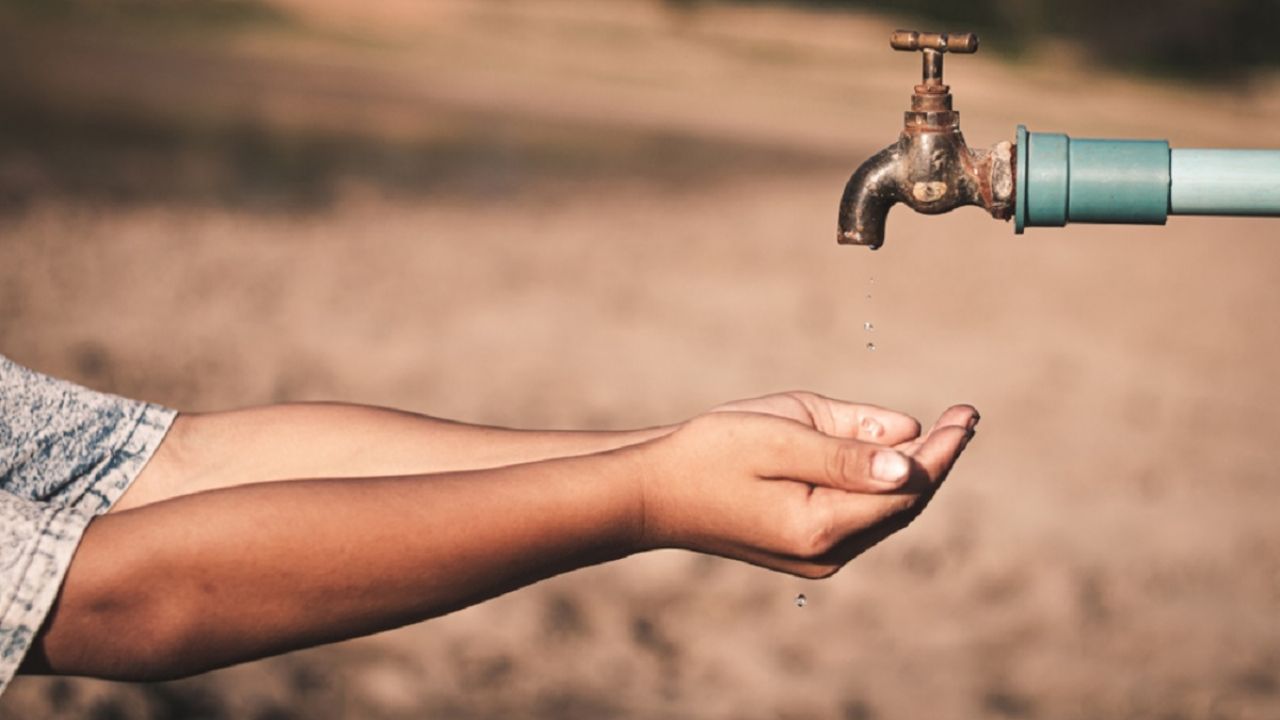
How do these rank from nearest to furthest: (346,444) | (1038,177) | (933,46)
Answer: (1038,177), (933,46), (346,444)

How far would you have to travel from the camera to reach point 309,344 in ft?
19.7

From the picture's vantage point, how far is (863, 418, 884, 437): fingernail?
1.91 metres

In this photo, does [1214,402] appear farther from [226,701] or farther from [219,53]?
[219,53]

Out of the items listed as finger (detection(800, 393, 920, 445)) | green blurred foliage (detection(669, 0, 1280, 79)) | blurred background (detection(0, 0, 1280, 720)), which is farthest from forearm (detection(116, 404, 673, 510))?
green blurred foliage (detection(669, 0, 1280, 79))

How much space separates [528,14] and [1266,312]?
602 inches

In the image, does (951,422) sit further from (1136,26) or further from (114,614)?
(1136,26)

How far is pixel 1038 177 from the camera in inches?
70.9

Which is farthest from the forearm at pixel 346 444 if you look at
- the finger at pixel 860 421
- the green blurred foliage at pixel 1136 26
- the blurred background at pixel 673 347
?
the green blurred foliage at pixel 1136 26

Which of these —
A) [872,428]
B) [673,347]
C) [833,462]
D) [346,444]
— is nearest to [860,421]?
[872,428]

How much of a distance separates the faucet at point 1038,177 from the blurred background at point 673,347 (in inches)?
74.7

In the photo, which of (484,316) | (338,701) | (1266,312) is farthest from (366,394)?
(1266,312)

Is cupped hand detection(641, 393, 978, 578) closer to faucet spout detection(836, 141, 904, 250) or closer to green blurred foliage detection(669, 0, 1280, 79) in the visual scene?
faucet spout detection(836, 141, 904, 250)

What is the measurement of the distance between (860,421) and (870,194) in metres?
0.29

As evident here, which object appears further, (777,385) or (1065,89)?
(1065,89)
